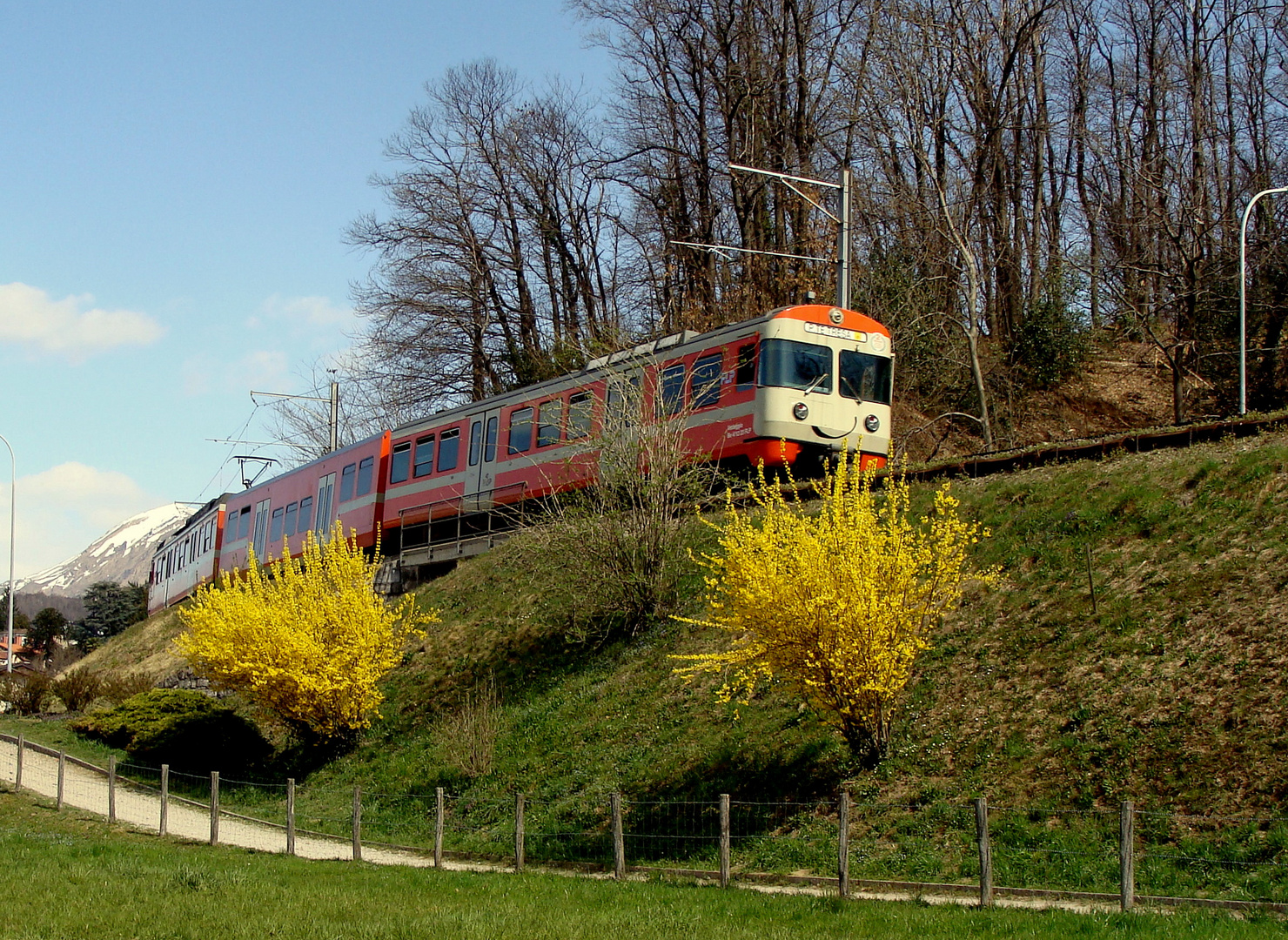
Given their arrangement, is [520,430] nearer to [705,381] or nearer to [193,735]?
[705,381]

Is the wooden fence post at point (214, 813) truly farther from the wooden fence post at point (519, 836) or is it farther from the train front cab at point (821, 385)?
the train front cab at point (821, 385)

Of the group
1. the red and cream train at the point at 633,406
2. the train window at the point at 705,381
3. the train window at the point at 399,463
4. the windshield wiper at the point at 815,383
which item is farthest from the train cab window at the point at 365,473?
the windshield wiper at the point at 815,383

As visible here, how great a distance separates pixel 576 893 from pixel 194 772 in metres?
13.5

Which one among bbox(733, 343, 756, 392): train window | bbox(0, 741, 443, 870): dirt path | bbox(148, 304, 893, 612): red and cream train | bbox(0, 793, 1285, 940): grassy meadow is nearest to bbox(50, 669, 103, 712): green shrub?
bbox(0, 741, 443, 870): dirt path

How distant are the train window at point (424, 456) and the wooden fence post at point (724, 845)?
19715 millimetres

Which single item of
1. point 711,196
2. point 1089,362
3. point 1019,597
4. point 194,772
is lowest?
point 194,772

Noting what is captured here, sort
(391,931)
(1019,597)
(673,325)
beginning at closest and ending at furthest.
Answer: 1. (391,931)
2. (1019,597)
3. (673,325)

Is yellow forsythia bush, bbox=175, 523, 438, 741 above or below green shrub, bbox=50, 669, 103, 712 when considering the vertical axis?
above

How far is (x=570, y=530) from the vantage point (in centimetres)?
2314

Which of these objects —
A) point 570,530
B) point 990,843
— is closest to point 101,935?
point 990,843

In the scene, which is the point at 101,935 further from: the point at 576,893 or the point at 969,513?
the point at 969,513

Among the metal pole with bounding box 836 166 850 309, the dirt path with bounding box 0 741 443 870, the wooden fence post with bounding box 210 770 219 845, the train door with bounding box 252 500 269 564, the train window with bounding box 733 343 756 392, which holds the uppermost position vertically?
the metal pole with bounding box 836 166 850 309

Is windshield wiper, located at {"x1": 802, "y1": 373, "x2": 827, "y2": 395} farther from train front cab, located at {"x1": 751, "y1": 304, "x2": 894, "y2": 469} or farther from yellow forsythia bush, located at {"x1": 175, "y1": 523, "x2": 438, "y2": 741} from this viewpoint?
yellow forsythia bush, located at {"x1": 175, "y1": 523, "x2": 438, "y2": 741}

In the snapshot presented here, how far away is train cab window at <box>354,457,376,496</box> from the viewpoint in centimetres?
3412
